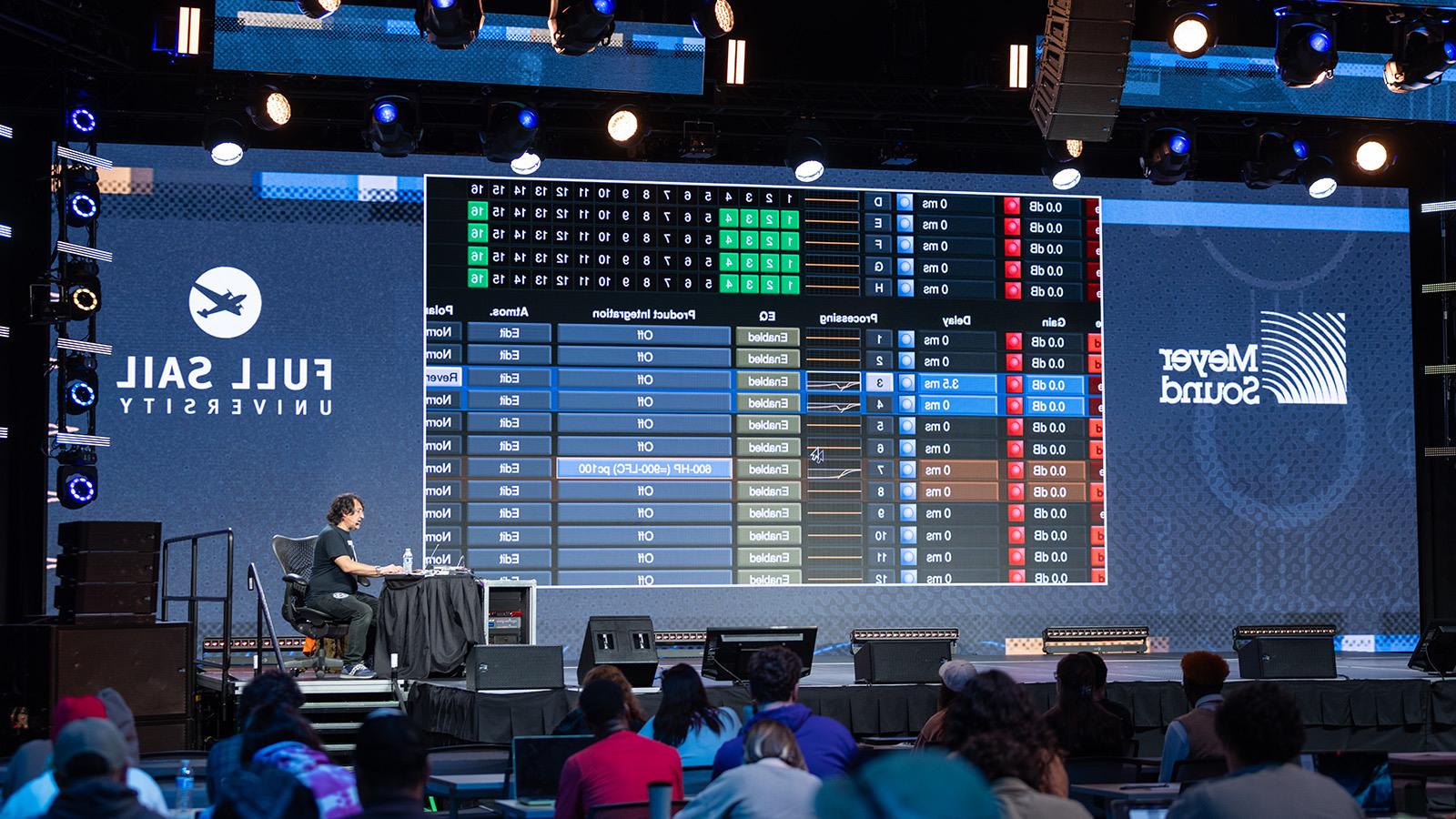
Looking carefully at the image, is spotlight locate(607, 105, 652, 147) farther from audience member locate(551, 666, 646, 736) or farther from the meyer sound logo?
audience member locate(551, 666, 646, 736)

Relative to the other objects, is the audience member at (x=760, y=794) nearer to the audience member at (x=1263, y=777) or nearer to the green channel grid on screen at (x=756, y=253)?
the audience member at (x=1263, y=777)

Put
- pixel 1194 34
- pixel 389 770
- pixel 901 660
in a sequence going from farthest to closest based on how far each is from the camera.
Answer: pixel 901 660, pixel 1194 34, pixel 389 770

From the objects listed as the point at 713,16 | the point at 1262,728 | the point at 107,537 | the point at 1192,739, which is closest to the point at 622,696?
the point at 1262,728

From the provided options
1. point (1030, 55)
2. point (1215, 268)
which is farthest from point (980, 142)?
point (1215, 268)

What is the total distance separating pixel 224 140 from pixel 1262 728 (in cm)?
857

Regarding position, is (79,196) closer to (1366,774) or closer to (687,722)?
(687,722)

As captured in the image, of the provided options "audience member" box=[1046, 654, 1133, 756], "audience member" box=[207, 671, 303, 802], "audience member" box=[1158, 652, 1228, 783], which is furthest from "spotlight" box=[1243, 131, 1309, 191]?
"audience member" box=[207, 671, 303, 802]

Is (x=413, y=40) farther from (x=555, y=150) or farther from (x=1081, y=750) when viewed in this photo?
(x=1081, y=750)

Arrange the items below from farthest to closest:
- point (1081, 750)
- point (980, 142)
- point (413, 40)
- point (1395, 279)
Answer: point (1395, 279), point (980, 142), point (413, 40), point (1081, 750)

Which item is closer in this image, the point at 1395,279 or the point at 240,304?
the point at 240,304

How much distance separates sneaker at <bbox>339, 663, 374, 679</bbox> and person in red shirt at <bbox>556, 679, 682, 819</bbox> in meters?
5.25

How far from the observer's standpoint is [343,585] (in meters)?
9.45

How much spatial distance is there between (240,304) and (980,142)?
5.81m

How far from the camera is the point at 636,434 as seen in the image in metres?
11.2
